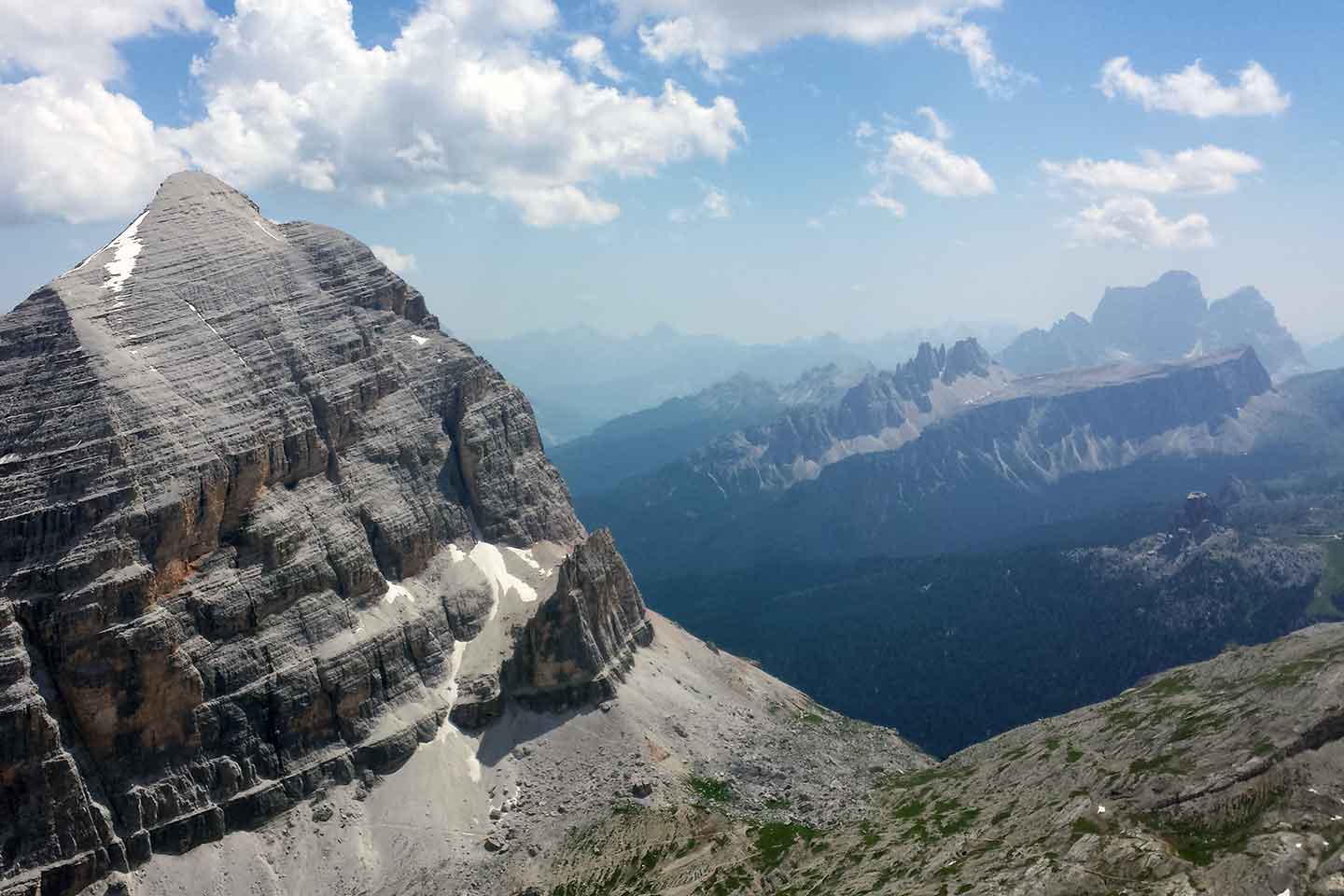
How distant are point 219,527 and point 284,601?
45.9 ft

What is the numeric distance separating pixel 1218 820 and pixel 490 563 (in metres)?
119

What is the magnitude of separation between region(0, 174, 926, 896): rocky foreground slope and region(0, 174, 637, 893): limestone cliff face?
1.27 ft

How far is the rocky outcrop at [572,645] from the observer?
15688 centimetres

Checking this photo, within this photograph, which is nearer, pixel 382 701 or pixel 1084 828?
pixel 1084 828

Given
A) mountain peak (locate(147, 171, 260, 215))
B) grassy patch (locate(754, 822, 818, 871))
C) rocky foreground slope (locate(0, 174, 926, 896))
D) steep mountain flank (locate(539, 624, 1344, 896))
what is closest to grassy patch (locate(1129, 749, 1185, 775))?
steep mountain flank (locate(539, 624, 1344, 896))

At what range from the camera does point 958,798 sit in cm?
13262

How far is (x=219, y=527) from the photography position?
13850 cm

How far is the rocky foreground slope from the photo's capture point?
120m

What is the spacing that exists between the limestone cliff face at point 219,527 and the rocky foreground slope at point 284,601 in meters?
0.39

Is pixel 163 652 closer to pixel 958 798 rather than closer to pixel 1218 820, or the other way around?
Result: pixel 958 798

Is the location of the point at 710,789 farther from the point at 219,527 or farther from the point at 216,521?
the point at 216,521

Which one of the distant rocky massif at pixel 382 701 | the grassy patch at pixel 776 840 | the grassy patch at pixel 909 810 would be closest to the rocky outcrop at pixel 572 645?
the distant rocky massif at pixel 382 701

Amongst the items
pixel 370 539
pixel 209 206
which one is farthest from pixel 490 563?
pixel 209 206

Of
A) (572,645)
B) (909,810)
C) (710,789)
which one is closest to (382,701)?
(572,645)
